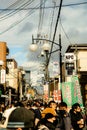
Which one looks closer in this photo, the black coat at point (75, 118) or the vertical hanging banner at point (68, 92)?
the black coat at point (75, 118)

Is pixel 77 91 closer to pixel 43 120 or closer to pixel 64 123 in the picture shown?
pixel 64 123

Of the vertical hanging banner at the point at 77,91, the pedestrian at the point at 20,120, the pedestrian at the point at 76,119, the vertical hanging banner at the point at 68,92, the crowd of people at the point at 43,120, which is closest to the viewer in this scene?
the pedestrian at the point at 20,120

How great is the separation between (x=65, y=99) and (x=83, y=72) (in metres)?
19.7

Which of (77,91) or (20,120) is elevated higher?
(77,91)

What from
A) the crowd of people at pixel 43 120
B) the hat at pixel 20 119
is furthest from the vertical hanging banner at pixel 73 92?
the hat at pixel 20 119

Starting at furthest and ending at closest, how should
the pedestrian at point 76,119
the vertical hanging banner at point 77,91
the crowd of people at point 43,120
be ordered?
the vertical hanging banner at point 77,91
the pedestrian at point 76,119
the crowd of people at point 43,120

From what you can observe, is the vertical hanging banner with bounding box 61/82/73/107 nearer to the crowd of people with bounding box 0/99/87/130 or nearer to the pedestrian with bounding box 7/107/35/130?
the crowd of people with bounding box 0/99/87/130

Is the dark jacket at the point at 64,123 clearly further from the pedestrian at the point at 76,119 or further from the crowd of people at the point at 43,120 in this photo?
the pedestrian at the point at 76,119

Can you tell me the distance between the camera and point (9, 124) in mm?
7012

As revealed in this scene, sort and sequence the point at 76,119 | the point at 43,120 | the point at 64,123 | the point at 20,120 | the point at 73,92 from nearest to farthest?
the point at 20,120, the point at 43,120, the point at 64,123, the point at 76,119, the point at 73,92

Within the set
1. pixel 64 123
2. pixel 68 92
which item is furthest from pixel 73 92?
pixel 64 123

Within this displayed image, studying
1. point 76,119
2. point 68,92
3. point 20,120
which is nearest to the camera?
point 20,120

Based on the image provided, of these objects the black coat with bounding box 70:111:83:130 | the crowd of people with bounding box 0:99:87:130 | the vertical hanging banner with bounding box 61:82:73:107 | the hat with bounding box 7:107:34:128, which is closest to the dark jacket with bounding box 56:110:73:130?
the crowd of people with bounding box 0:99:87:130

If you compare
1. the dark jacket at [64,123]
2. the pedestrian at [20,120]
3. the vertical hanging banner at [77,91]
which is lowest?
the dark jacket at [64,123]
